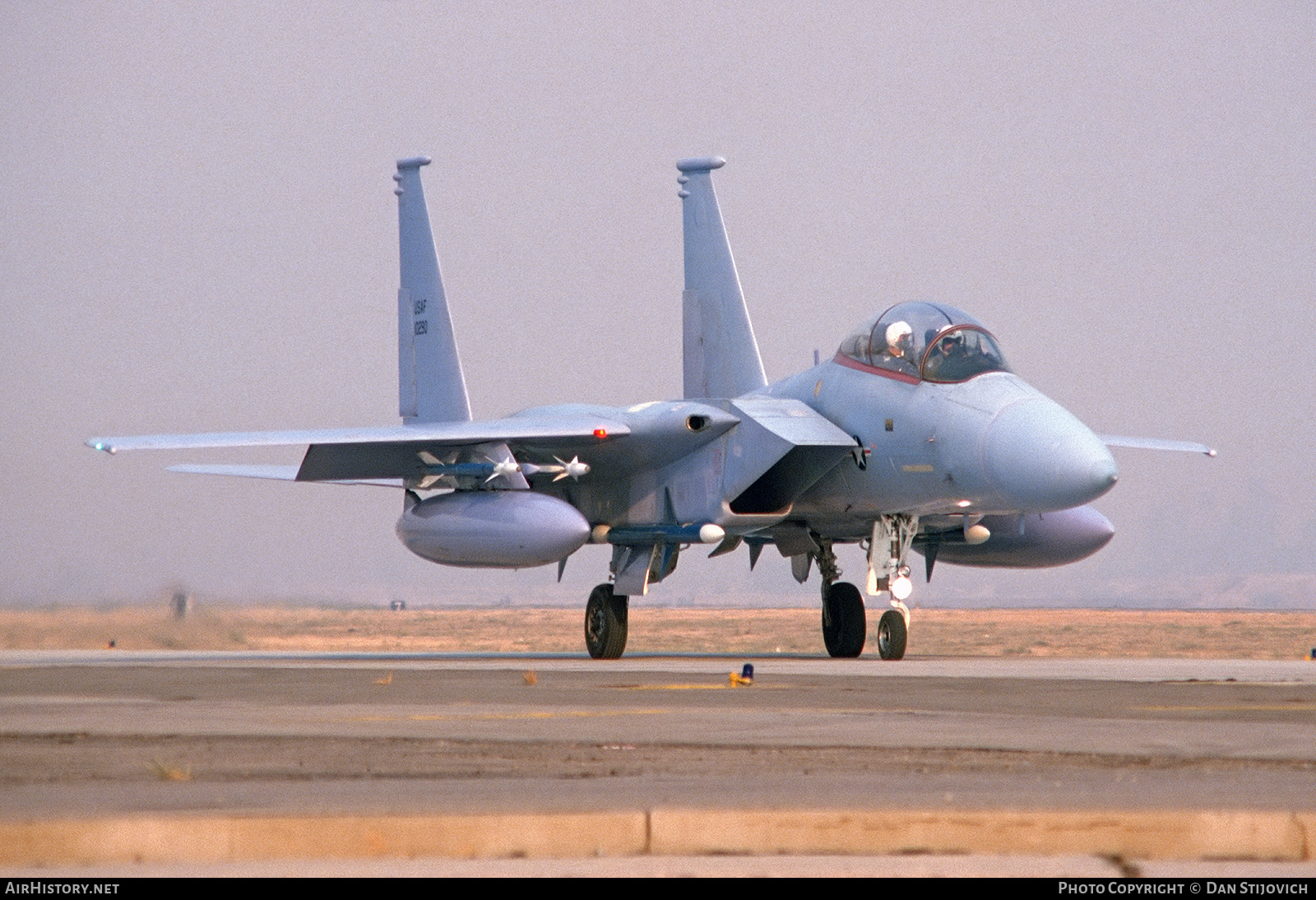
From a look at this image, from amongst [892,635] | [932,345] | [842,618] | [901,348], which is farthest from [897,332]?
[842,618]

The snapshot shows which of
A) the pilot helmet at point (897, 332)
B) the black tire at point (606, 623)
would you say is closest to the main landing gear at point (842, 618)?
the black tire at point (606, 623)

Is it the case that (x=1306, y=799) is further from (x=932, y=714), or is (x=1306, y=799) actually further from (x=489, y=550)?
(x=489, y=550)

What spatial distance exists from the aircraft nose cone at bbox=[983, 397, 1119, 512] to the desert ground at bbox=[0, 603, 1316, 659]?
16.5ft

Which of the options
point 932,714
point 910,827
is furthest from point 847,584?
point 910,827

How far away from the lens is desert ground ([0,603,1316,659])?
27766mm

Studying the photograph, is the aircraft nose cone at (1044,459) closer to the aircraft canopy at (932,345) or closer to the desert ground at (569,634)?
the aircraft canopy at (932,345)

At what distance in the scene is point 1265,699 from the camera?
13.6 meters

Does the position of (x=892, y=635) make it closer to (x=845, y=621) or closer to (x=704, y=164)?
(x=845, y=621)

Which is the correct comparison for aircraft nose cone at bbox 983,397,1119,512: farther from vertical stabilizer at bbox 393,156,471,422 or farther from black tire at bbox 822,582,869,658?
vertical stabilizer at bbox 393,156,471,422

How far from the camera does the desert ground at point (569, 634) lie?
2777 cm

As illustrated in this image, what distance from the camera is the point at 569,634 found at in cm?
4881

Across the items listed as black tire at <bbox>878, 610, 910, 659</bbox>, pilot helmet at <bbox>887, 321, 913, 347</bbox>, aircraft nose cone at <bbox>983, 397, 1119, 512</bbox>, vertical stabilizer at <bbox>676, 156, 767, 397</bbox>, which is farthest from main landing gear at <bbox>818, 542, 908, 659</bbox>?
aircraft nose cone at <bbox>983, 397, 1119, 512</bbox>

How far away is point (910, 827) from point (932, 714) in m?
5.90

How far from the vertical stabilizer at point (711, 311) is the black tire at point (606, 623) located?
4.06 metres
